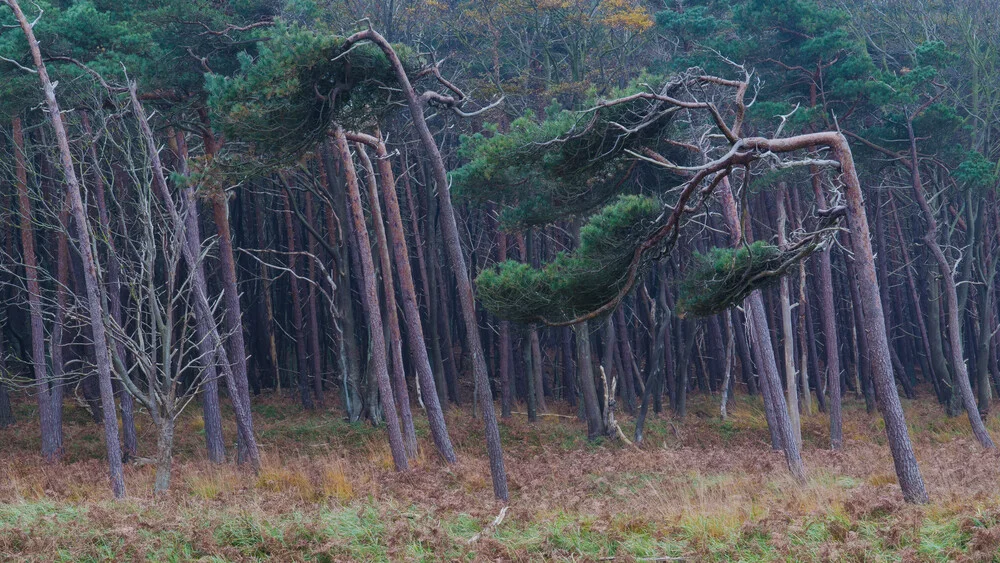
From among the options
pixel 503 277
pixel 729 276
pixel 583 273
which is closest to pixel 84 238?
pixel 503 277

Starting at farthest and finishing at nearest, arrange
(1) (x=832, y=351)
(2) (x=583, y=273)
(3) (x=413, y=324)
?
(1) (x=832, y=351), (3) (x=413, y=324), (2) (x=583, y=273)

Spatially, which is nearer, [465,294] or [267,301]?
[465,294]

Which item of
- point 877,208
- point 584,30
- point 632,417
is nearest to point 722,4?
point 584,30

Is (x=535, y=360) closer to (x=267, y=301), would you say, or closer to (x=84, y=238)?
(x=267, y=301)

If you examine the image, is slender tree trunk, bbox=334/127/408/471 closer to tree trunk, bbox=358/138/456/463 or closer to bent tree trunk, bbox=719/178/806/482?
tree trunk, bbox=358/138/456/463

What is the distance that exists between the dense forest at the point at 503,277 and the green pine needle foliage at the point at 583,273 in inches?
1.7

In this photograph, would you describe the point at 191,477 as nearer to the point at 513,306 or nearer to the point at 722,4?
the point at 513,306

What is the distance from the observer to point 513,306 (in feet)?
36.1

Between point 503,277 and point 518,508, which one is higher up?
point 503,277

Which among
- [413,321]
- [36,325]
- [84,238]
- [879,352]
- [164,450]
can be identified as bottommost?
[164,450]

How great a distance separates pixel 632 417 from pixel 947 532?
54.5 ft

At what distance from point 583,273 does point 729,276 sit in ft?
6.15

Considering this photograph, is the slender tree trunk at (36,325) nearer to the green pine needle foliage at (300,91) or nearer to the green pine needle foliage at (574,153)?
the green pine needle foliage at (300,91)

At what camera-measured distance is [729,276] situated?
10203 millimetres
